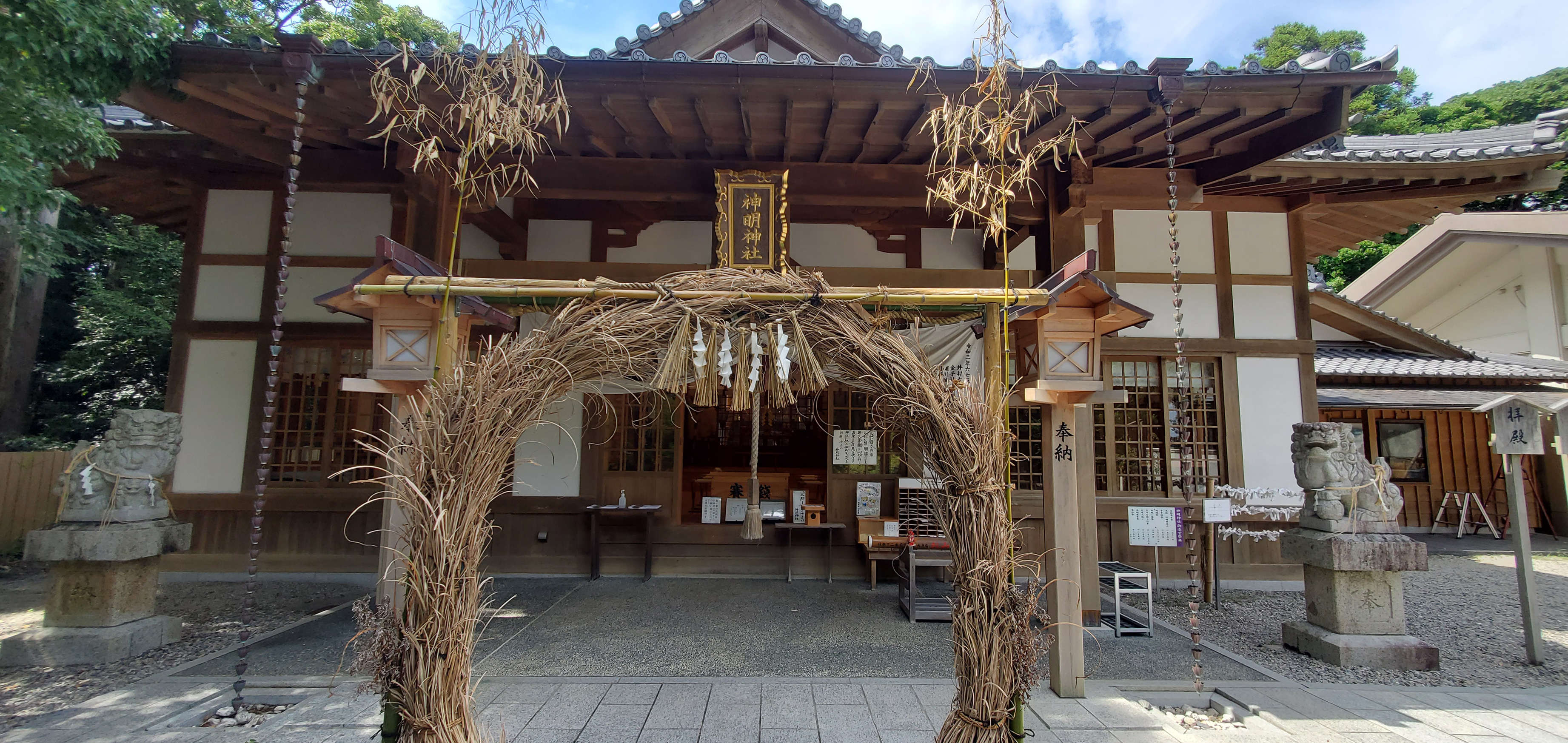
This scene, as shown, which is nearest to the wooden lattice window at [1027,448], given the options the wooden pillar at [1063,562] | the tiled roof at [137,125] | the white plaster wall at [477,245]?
the wooden pillar at [1063,562]

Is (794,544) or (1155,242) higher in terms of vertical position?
(1155,242)

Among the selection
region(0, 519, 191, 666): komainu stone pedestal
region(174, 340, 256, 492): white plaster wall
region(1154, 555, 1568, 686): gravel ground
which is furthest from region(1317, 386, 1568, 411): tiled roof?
region(174, 340, 256, 492): white plaster wall

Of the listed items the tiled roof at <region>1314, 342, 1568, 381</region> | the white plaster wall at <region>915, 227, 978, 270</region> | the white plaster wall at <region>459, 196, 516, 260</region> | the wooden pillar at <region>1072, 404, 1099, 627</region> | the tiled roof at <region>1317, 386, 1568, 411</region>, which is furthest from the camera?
the tiled roof at <region>1314, 342, 1568, 381</region>

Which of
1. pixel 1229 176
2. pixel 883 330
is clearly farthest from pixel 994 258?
pixel 883 330

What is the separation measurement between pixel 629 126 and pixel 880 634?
4.89 meters

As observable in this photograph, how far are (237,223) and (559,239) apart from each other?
357cm

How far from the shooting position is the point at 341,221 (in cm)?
693

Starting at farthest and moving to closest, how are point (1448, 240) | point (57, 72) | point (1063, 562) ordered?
1. point (1448, 240)
2. point (57, 72)
3. point (1063, 562)

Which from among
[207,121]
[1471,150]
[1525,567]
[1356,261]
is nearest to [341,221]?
[207,121]

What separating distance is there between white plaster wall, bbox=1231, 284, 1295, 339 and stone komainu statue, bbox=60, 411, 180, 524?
10.8m

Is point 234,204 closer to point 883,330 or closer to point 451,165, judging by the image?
point 451,165

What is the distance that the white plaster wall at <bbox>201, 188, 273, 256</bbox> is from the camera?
6918mm

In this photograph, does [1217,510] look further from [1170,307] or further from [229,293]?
[229,293]

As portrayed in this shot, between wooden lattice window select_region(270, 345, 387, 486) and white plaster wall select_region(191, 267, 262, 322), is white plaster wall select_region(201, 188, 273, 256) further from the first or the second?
wooden lattice window select_region(270, 345, 387, 486)
